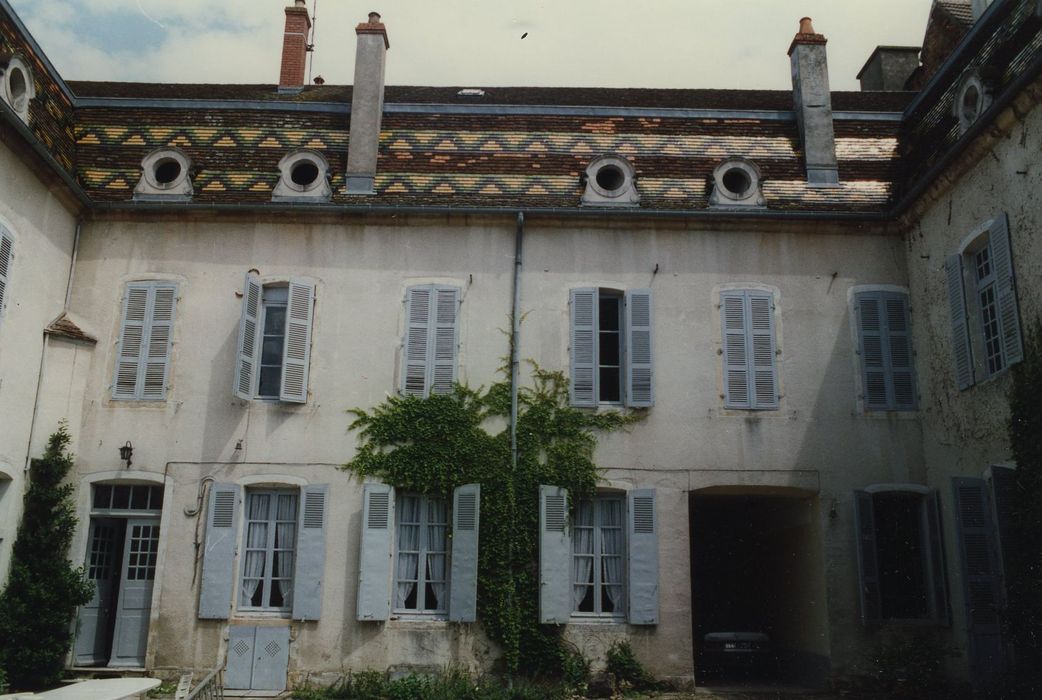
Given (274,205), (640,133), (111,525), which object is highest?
(640,133)

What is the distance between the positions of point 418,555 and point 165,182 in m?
6.15

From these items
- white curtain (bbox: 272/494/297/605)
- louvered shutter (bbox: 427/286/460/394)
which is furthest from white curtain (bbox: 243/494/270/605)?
louvered shutter (bbox: 427/286/460/394)

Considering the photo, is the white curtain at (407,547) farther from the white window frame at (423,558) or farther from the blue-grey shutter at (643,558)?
the blue-grey shutter at (643,558)

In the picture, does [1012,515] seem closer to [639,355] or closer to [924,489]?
[924,489]

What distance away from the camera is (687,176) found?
1283cm

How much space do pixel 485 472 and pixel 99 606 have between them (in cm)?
510

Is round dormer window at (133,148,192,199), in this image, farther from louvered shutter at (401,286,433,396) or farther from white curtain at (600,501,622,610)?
white curtain at (600,501,622,610)

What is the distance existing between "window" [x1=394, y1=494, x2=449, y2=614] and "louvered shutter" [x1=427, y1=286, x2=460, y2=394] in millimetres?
1459

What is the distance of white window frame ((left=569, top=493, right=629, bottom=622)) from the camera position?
11227 millimetres

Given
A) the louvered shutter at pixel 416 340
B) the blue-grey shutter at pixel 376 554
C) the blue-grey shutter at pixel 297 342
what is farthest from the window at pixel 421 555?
the blue-grey shutter at pixel 297 342

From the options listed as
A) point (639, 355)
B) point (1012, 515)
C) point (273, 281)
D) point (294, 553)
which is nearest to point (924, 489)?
point (1012, 515)

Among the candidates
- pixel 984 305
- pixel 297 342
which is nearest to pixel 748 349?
pixel 984 305

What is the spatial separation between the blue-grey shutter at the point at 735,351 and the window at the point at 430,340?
3453 mm

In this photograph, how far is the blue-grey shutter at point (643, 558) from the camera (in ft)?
36.4
